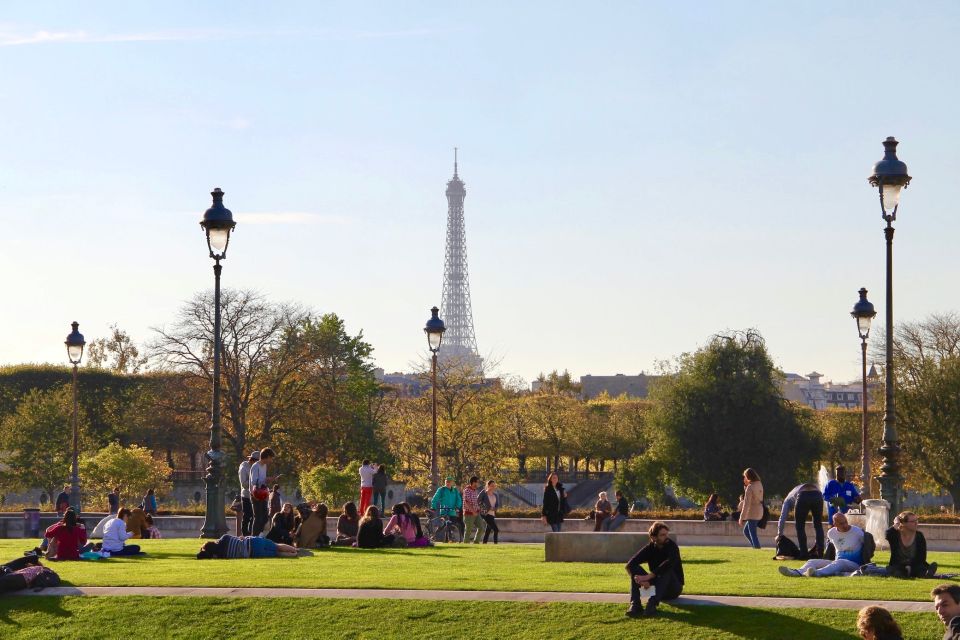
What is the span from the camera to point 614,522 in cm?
3603

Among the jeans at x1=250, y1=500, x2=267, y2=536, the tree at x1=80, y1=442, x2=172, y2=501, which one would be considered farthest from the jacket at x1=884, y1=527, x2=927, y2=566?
the tree at x1=80, y1=442, x2=172, y2=501

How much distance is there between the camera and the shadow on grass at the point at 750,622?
643 inches

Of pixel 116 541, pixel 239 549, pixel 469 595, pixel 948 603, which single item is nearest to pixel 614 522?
pixel 239 549

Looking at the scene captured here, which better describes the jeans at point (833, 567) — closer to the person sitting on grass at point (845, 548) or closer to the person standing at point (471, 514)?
the person sitting on grass at point (845, 548)

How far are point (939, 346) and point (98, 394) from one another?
4538 cm

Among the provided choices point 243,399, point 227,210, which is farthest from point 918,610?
point 243,399

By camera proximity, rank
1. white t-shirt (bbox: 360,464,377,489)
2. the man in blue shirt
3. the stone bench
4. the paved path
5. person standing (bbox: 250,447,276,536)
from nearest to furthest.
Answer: the paved path → the stone bench → the man in blue shirt → person standing (bbox: 250,447,276,536) → white t-shirt (bbox: 360,464,377,489)

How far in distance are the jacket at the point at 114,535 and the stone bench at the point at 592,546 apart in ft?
25.0

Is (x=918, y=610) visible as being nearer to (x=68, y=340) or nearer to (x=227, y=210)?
(x=227, y=210)

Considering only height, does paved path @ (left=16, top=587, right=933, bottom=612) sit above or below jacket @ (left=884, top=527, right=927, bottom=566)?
below

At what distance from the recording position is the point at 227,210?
30.4 meters

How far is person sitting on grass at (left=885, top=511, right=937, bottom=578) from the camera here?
19656mm

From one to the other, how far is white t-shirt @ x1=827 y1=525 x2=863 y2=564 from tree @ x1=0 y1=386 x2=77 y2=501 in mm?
53325

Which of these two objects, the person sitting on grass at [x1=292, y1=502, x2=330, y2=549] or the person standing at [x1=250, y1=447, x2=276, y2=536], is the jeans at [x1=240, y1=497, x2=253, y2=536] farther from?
the person sitting on grass at [x1=292, y1=502, x2=330, y2=549]
